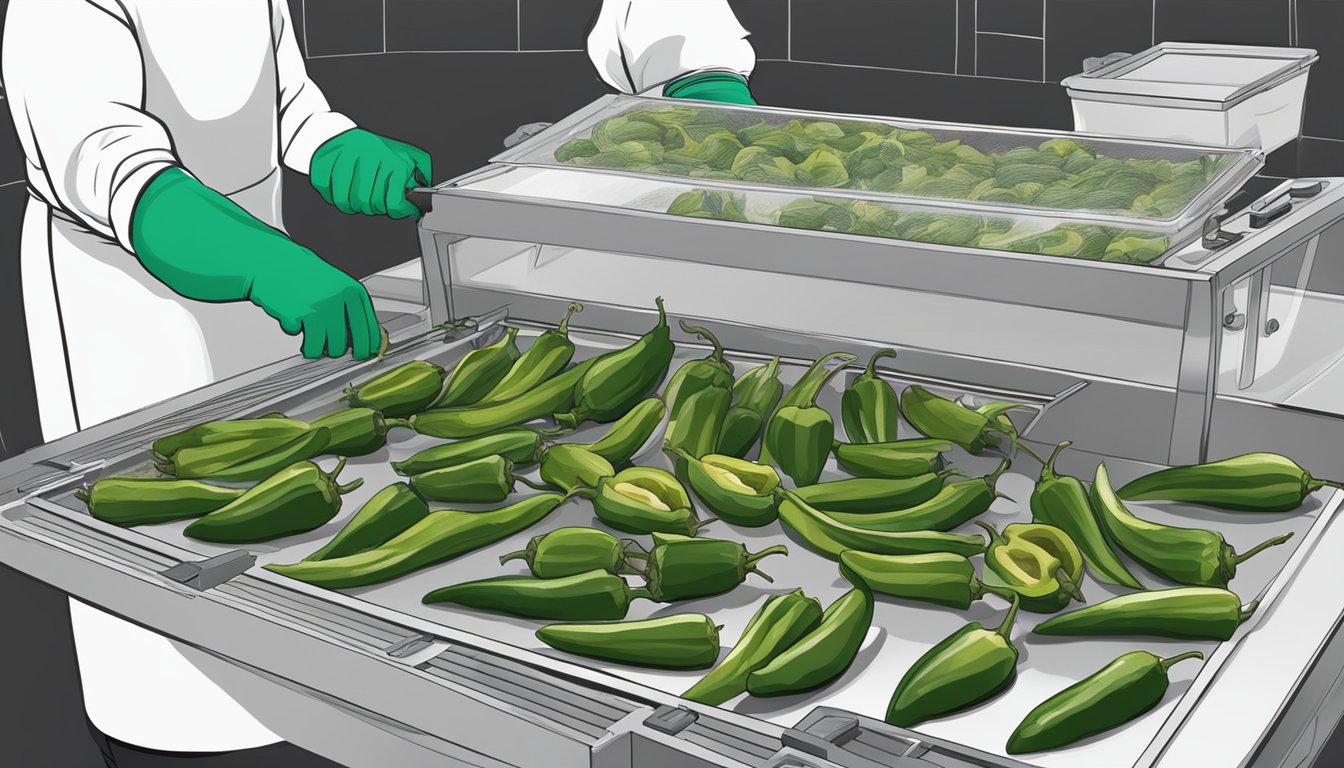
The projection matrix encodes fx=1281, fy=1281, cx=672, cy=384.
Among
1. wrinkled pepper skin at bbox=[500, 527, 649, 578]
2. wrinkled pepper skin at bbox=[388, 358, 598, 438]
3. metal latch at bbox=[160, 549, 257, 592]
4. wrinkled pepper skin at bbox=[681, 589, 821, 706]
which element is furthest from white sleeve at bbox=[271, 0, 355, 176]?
wrinkled pepper skin at bbox=[681, 589, 821, 706]

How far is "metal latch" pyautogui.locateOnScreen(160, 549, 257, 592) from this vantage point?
1269 millimetres

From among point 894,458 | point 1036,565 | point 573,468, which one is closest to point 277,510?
point 573,468

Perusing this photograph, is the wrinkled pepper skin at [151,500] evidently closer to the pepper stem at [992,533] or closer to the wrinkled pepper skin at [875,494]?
the wrinkled pepper skin at [875,494]

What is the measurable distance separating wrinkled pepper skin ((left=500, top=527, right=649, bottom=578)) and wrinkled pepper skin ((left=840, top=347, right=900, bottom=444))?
0.38 m

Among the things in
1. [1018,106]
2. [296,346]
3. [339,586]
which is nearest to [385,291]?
[296,346]

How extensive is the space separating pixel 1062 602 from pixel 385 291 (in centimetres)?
136

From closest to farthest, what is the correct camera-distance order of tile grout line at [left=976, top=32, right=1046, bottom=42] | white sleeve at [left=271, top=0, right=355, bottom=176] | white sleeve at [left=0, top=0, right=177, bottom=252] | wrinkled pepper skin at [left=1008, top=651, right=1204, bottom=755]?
1. wrinkled pepper skin at [left=1008, top=651, right=1204, bottom=755]
2. white sleeve at [left=0, top=0, right=177, bottom=252]
3. white sleeve at [left=271, top=0, right=355, bottom=176]
4. tile grout line at [left=976, top=32, right=1046, bottom=42]

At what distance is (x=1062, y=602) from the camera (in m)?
1.20

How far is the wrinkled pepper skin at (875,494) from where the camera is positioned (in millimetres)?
1381

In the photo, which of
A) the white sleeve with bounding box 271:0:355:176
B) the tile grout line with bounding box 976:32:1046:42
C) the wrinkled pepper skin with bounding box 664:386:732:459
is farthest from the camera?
the tile grout line with bounding box 976:32:1046:42

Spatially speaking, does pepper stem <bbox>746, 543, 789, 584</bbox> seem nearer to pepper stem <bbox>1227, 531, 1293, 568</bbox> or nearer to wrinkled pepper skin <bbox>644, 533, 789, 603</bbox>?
wrinkled pepper skin <bbox>644, 533, 789, 603</bbox>

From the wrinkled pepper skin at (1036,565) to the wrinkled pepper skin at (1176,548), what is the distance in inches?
2.3

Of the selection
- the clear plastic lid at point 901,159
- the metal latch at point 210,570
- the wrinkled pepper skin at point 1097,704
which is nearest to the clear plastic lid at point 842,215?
the clear plastic lid at point 901,159

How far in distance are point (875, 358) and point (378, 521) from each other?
2.09 feet
